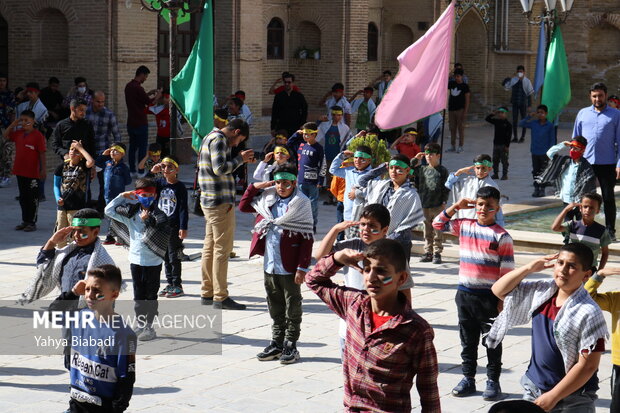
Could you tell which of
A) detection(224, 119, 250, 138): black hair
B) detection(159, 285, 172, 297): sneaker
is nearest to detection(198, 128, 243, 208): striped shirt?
detection(224, 119, 250, 138): black hair

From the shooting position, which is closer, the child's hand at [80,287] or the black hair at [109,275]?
the black hair at [109,275]

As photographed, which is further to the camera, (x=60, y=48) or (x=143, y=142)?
(x=60, y=48)

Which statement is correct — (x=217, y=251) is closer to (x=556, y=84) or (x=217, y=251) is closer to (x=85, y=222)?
(x=85, y=222)

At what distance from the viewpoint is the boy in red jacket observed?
9172mm

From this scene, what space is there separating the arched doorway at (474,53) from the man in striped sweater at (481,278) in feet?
83.5

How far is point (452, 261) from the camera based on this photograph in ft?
45.5

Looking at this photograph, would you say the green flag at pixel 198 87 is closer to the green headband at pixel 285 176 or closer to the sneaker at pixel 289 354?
the green headband at pixel 285 176

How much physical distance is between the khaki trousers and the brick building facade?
1127 centimetres

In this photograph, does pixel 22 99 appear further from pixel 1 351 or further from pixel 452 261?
pixel 1 351

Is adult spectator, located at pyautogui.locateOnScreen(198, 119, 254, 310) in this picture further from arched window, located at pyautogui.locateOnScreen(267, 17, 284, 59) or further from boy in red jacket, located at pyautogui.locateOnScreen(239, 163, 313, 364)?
arched window, located at pyautogui.locateOnScreen(267, 17, 284, 59)

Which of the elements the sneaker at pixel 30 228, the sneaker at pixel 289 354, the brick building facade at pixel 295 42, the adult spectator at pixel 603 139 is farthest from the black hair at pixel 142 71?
the sneaker at pixel 289 354

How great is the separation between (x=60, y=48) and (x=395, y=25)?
1149cm

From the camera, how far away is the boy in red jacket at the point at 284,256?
9172mm

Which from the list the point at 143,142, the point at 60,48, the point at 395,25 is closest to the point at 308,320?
the point at 143,142
